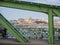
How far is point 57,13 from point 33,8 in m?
1.40

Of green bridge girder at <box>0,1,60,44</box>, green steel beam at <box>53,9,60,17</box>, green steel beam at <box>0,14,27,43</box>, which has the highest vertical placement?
green bridge girder at <box>0,1,60,44</box>

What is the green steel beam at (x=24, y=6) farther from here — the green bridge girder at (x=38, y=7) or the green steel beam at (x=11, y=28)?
the green steel beam at (x=11, y=28)

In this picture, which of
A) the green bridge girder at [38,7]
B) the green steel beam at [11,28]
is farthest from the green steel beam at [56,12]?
the green steel beam at [11,28]

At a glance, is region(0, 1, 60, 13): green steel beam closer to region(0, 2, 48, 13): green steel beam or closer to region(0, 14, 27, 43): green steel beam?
region(0, 2, 48, 13): green steel beam

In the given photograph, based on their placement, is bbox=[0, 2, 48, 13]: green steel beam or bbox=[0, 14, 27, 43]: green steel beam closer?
bbox=[0, 2, 48, 13]: green steel beam

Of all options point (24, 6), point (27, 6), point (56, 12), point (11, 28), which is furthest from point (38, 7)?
point (11, 28)

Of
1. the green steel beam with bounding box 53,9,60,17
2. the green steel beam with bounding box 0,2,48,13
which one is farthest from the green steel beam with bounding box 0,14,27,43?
the green steel beam with bounding box 53,9,60,17

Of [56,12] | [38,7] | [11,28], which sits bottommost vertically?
[11,28]

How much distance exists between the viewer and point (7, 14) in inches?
616

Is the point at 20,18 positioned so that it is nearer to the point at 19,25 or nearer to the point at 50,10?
the point at 19,25

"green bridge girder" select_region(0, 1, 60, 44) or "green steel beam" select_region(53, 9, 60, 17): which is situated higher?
"green bridge girder" select_region(0, 1, 60, 44)

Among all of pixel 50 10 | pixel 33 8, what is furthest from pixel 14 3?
pixel 50 10

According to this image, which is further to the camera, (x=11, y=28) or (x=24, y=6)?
(x=11, y=28)

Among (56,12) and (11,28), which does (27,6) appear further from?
(11,28)
